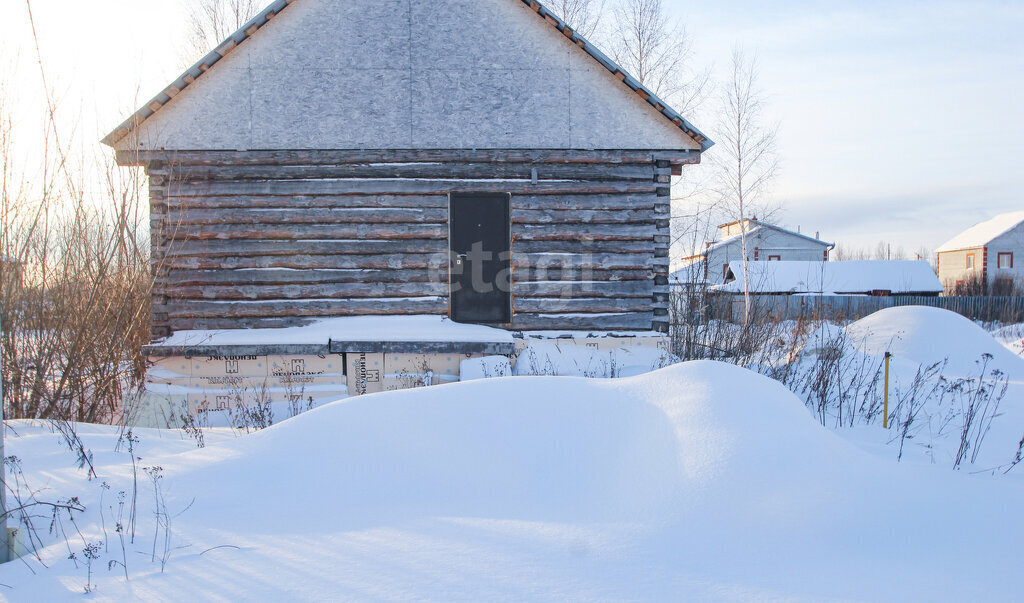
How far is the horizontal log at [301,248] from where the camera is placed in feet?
27.2

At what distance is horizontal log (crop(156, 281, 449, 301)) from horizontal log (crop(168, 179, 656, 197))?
1.33 m

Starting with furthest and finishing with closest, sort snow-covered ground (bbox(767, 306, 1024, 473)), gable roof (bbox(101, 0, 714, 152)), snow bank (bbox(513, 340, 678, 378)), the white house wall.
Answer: the white house wall < gable roof (bbox(101, 0, 714, 152)) < snow bank (bbox(513, 340, 678, 378)) < snow-covered ground (bbox(767, 306, 1024, 473))

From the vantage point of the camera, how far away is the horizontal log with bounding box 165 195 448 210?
27.0 feet

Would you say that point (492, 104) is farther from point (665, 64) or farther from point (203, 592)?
point (665, 64)

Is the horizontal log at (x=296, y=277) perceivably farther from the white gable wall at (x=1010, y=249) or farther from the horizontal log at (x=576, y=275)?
the white gable wall at (x=1010, y=249)

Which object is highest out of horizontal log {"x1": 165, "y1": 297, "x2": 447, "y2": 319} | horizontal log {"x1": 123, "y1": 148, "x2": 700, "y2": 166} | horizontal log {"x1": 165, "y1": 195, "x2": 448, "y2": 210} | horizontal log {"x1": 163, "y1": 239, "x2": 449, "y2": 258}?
horizontal log {"x1": 123, "y1": 148, "x2": 700, "y2": 166}

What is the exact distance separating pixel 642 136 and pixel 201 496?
7331 millimetres

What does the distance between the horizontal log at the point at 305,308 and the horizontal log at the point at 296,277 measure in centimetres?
28

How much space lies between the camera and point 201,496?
119 inches

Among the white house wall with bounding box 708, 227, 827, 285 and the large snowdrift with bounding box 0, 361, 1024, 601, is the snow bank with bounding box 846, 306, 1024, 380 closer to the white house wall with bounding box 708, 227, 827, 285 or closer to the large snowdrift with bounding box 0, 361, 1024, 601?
the large snowdrift with bounding box 0, 361, 1024, 601

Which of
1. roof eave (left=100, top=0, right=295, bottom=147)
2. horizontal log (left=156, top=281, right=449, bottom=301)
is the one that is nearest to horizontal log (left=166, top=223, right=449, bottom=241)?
horizontal log (left=156, top=281, right=449, bottom=301)

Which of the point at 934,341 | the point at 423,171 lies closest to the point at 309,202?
the point at 423,171

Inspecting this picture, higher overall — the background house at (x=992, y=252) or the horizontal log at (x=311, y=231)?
the background house at (x=992, y=252)

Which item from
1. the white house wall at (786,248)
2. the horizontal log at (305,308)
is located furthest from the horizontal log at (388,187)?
the white house wall at (786,248)
